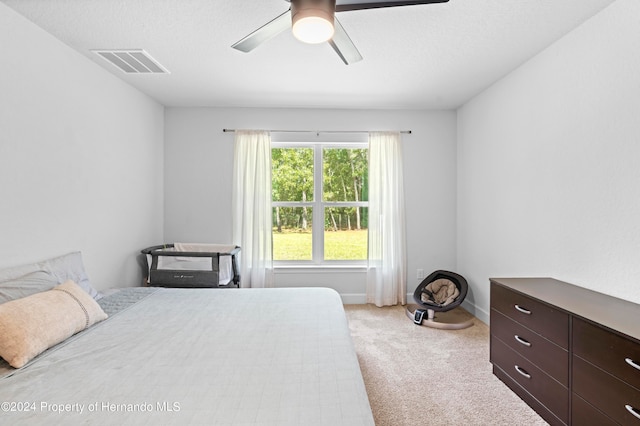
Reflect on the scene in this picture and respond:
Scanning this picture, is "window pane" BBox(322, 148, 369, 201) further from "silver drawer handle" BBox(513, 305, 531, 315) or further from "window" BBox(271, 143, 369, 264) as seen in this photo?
"silver drawer handle" BBox(513, 305, 531, 315)

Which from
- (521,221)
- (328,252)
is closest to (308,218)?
(328,252)

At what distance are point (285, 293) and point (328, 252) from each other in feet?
5.68

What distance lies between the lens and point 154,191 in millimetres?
3861

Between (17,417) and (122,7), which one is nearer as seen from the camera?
(17,417)

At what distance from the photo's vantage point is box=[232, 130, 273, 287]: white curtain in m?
3.97

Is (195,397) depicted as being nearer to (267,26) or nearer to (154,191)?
(267,26)

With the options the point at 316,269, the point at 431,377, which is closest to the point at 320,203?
the point at 316,269

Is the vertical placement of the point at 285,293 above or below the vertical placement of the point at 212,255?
below

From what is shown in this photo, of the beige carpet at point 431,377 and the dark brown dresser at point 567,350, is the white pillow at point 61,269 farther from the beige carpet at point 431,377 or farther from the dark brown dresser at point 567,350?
the dark brown dresser at point 567,350

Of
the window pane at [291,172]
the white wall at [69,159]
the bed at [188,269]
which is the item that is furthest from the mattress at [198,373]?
the window pane at [291,172]

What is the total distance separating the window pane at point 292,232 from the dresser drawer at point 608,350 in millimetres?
3018

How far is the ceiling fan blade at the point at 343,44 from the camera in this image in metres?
1.78

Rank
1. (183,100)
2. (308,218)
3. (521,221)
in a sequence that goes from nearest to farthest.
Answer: (521,221) < (183,100) < (308,218)

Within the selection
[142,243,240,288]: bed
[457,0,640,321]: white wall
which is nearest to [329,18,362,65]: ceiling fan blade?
[457,0,640,321]: white wall
